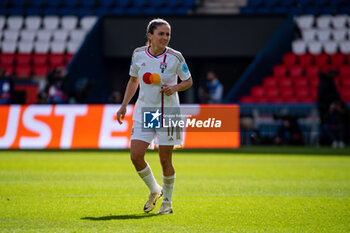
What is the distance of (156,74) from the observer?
670 cm

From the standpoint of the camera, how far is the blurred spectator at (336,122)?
19234mm

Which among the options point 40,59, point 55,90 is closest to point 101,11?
point 40,59

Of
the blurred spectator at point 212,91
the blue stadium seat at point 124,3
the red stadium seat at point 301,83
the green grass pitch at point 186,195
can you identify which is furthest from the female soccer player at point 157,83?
the blue stadium seat at point 124,3

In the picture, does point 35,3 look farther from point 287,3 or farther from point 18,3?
point 287,3

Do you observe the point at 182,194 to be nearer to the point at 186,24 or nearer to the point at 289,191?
the point at 289,191

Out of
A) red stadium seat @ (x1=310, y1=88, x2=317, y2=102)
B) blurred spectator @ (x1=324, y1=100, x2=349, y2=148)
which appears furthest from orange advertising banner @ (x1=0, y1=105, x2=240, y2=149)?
red stadium seat @ (x1=310, y1=88, x2=317, y2=102)

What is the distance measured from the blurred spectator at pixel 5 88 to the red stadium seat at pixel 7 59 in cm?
506

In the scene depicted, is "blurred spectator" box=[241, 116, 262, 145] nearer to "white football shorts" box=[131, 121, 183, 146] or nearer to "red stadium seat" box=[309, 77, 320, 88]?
"red stadium seat" box=[309, 77, 320, 88]

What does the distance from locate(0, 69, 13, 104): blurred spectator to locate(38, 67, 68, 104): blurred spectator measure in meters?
0.96

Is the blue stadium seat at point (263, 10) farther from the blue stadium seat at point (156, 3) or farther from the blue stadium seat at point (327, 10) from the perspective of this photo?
the blue stadium seat at point (156, 3)

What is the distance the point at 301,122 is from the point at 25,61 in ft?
36.8

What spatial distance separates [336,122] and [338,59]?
14.8 ft

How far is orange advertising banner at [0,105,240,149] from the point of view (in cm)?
1692

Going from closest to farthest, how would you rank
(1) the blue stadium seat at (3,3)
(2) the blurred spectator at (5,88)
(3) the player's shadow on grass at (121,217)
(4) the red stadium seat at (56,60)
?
(3) the player's shadow on grass at (121,217), (2) the blurred spectator at (5,88), (4) the red stadium seat at (56,60), (1) the blue stadium seat at (3,3)
